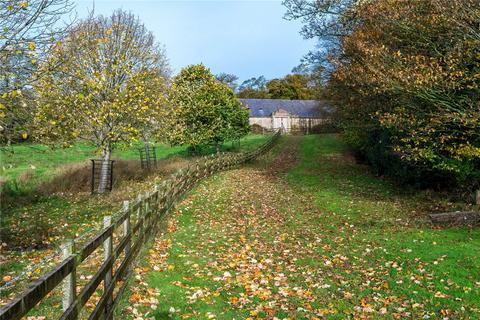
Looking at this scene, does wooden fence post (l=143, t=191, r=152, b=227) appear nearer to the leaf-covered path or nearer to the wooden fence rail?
the wooden fence rail

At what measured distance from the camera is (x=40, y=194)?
23.7 m

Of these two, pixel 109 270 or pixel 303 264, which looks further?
pixel 303 264

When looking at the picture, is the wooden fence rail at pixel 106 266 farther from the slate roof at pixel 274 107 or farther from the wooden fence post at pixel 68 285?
the slate roof at pixel 274 107

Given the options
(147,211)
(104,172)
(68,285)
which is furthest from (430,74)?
(104,172)

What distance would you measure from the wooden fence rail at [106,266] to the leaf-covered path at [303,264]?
1.72 ft

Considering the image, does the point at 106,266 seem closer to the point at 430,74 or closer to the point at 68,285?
the point at 68,285

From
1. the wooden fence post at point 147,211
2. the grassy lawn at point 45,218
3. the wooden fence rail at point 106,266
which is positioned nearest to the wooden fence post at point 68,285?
the wooden fence rail at point 106,266

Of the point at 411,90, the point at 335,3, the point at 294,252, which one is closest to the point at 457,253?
the point at 294,252

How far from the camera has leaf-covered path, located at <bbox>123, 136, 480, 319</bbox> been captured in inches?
318

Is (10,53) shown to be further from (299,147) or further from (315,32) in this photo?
(299,147)

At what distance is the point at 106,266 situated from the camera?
6.82m

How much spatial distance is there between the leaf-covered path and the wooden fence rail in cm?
53

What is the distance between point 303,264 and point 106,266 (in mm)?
5567

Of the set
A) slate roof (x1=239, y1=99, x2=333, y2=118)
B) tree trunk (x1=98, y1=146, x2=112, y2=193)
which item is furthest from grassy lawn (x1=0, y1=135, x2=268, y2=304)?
slate roof (x1=239, y1=99, x2=333, y2=118)
